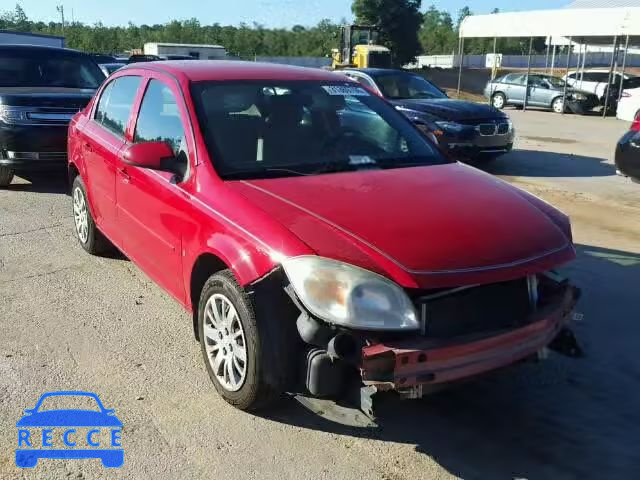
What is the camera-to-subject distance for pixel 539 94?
23641 millimetres

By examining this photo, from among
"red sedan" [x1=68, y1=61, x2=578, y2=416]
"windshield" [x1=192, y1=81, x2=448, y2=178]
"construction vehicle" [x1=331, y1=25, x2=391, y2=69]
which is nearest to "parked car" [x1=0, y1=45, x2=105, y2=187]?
"red sedan" [x1=68, y1=61, x2=578, y2=416]

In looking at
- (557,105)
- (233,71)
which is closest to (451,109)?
(233,71)

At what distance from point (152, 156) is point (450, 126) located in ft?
23.0

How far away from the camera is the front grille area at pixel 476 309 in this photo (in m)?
2.75

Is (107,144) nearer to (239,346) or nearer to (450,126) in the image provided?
(239,346)

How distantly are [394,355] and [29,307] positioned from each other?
3.10 metres

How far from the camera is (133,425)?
10.3 ft

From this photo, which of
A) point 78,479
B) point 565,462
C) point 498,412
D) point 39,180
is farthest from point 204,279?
point 39,180

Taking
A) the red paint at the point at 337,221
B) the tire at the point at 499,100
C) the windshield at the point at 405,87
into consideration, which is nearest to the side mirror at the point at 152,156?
the red paint at the point at 337,221

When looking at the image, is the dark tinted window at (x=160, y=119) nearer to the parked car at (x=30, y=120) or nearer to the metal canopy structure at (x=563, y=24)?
the parked car at (x=30, y=120)

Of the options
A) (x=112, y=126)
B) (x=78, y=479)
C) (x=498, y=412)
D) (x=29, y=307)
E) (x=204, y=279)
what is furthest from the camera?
(x=112, y=126)

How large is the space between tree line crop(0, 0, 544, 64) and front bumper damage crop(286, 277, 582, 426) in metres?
5.66

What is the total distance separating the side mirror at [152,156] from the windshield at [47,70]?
621 centimetres

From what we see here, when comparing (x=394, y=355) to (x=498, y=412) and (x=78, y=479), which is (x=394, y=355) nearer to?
(x=498, y=412)
